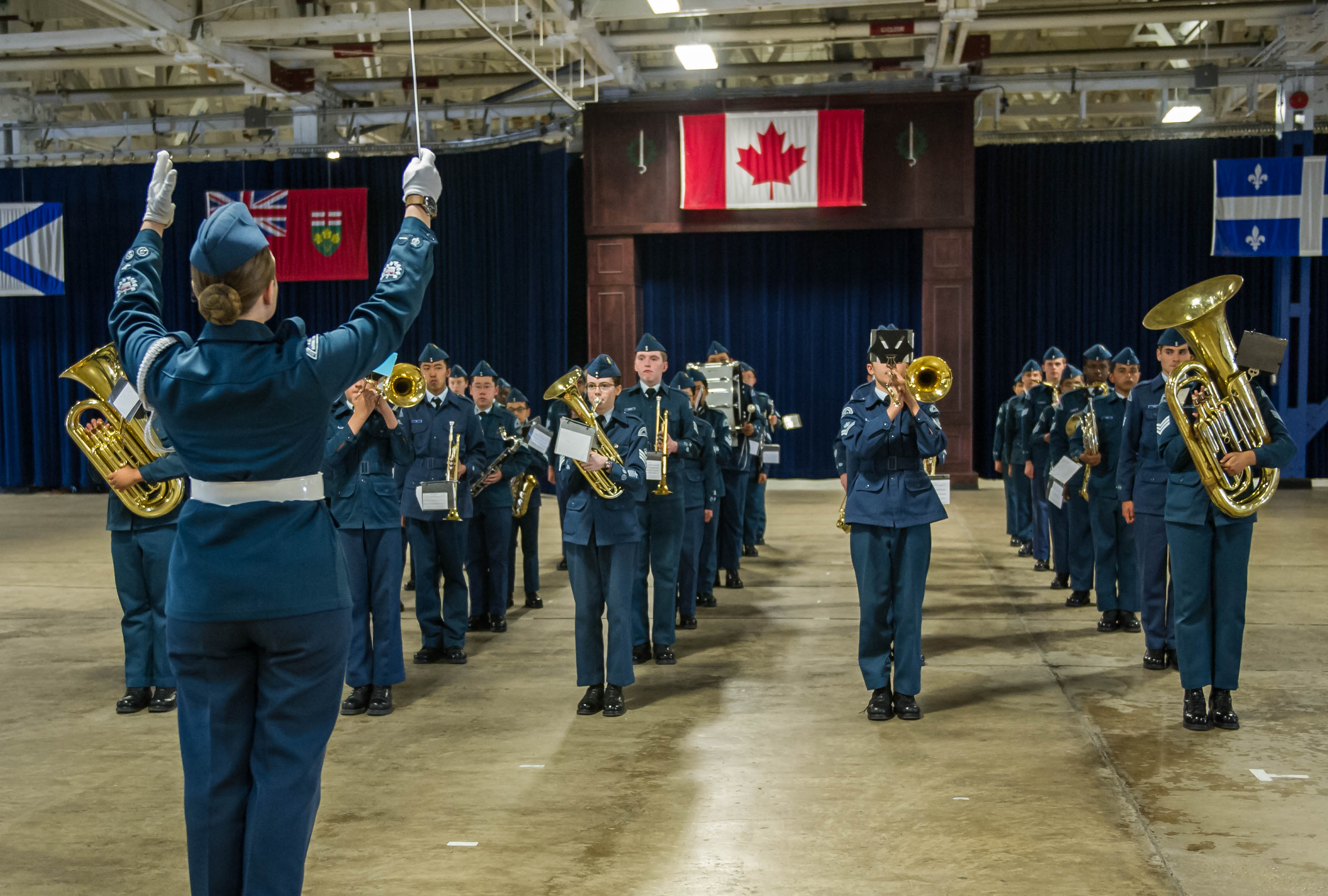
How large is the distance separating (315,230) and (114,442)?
1199cm

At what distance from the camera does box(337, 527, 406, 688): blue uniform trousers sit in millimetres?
5449

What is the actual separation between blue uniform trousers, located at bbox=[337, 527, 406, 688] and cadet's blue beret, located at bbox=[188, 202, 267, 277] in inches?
125

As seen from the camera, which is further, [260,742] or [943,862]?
[943,862]

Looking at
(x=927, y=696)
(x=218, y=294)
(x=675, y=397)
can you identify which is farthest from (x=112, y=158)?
(x=218, y=294)

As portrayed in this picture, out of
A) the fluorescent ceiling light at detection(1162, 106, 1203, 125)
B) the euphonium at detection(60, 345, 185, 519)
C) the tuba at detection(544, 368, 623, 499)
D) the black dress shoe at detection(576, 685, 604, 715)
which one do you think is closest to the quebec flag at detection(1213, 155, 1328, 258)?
the fluorescent ceiling light at detection(1162, 106, 1203, 125)

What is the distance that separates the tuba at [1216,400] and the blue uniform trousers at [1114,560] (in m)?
2.18

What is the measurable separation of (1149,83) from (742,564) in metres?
9.13

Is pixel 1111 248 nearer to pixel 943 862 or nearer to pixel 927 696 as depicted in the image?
pixel 927 696

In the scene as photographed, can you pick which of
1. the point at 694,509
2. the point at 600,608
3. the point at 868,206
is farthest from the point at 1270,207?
the point at 600,608

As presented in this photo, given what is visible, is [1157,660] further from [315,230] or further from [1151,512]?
[315,230]

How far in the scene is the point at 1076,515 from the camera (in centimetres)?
783

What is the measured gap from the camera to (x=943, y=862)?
364cm

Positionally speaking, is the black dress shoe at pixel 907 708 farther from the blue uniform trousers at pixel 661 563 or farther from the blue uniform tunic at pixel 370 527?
the blue uniform tunic at pixel 370 527

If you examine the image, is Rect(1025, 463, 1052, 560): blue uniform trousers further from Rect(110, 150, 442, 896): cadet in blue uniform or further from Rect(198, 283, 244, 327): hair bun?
Rect(198, 283, 244, 327): hair bun
